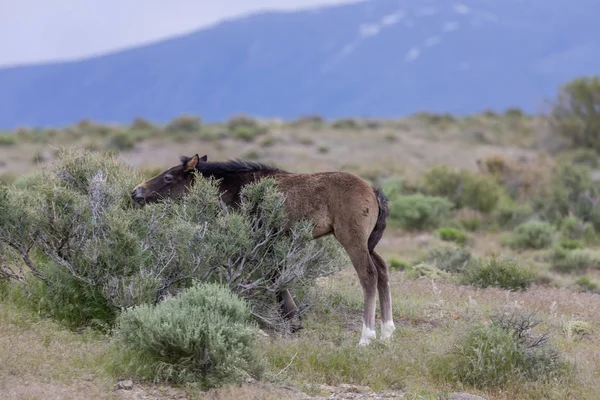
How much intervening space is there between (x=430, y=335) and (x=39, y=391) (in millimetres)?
4096

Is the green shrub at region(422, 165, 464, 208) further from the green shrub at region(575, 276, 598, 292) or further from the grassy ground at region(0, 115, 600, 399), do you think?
the green shrub at region(575, 276, 598, 292)

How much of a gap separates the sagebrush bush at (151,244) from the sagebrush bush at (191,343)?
38.9 inches

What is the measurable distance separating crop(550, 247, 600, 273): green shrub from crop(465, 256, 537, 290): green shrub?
3382mm

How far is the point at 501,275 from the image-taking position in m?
12.3

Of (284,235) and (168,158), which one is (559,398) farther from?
(168,158)

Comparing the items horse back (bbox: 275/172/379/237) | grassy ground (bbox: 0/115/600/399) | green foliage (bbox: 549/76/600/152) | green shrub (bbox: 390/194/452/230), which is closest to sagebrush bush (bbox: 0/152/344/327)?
horse back (bbox: 275/172/379/237)

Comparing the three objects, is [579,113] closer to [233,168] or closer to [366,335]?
[233,168]

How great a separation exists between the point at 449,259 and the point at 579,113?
28917 millimetres

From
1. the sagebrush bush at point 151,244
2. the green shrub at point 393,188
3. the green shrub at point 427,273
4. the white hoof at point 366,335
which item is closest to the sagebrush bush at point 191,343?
the sagebrush bush at point 151,244

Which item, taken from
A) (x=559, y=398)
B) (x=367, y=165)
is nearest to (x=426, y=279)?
(x=559, y=398)

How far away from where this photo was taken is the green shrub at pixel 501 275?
12.3m

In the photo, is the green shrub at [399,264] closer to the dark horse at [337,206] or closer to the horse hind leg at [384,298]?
the horse hind leg at [384,298]

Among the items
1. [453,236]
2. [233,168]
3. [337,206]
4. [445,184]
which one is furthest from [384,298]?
[445,184]

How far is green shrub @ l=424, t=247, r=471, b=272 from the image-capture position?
45.6ft
